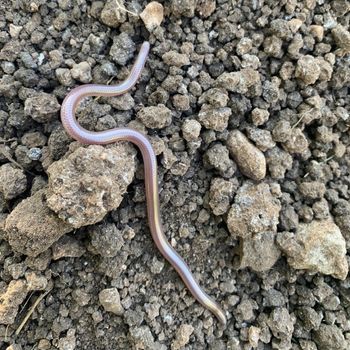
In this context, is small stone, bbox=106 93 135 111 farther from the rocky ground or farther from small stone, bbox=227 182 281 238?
small stone, bbox=227 182 281 238

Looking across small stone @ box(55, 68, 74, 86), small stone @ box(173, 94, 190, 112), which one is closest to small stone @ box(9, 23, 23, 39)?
small stone @ box(55, 68, 74, 86)

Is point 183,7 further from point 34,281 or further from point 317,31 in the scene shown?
point 34,281

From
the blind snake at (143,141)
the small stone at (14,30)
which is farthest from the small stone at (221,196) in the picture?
the small stone at (14,30)

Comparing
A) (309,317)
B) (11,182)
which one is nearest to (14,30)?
(11,182)

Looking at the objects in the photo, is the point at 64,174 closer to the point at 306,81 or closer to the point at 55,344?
the point at 55,344

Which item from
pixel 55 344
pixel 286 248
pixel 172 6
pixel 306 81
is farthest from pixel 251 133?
pixel 55 344

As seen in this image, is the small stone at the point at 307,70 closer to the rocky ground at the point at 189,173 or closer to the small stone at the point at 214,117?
the rocky ground at the point at 189,173
